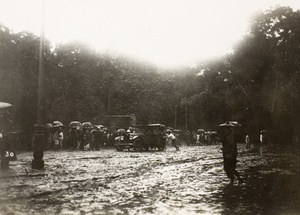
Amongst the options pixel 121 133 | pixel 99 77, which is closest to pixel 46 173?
pixel 121 133

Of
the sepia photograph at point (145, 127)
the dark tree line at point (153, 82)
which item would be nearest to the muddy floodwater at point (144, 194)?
the sepia photograph at point (145, 127)

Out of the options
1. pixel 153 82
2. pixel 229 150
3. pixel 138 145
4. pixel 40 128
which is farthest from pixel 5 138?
pixel 153 82

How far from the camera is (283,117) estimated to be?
36594 millimetres

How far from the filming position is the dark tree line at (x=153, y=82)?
3631 centimetres

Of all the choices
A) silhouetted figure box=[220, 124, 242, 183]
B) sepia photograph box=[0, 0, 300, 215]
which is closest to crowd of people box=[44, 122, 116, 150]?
sepia photograph box=[0, 0, 300, 215]

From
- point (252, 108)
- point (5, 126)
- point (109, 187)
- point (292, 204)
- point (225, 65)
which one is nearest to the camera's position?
point (292, 204)

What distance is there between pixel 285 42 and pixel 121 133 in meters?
18.4

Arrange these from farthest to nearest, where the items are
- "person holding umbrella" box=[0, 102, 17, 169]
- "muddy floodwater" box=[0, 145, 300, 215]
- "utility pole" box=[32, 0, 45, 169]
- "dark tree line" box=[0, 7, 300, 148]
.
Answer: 1. "dark tree line" box=[0, 7, 300, 148]
2. "utility pole" box=[32, 0, 45, 169]
3. "person holding umbrella" box=[0, 102, 17, 169]
4. "muddy floodwater" box=[0, 145, 300, 215]

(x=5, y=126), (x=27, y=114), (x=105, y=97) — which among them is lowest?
(x=5, y=126)

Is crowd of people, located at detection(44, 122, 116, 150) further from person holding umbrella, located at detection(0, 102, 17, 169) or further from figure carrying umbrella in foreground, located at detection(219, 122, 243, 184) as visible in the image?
figure carrying umbrella in foreground, located at detection(219, 122, 243, 184)

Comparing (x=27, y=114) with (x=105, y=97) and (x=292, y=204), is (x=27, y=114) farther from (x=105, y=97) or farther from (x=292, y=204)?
(x=292, y=204)

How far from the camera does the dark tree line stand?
36.3 metres

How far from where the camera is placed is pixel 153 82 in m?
54.3

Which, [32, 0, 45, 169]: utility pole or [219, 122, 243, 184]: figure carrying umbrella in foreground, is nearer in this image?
[219, 122, 243, 184]: figure carrying umbrella in foreground
